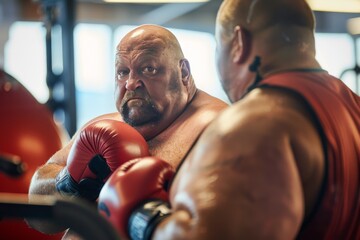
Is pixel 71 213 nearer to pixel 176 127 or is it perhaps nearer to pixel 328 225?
pixel 328 225

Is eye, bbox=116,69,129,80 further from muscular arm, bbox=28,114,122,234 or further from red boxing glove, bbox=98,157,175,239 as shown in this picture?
red boxing glove, bbox=98,157,175,239

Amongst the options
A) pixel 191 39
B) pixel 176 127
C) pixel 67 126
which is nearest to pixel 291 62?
pixel 176 127

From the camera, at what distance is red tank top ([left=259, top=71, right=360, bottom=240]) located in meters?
1.58

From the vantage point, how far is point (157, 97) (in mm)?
2711

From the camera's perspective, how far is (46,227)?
286cm

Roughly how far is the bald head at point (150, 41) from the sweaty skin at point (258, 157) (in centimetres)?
101

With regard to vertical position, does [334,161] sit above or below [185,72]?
above

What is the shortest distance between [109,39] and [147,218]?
9181 millimetres

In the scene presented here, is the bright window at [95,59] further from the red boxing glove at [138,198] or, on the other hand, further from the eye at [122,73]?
the red boxing glove at [138,198]

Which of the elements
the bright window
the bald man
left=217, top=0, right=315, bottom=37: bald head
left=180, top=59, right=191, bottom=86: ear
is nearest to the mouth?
the bald man

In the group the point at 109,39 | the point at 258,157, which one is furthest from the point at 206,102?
the point at 109,39

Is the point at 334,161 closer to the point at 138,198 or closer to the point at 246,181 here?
the point at 246,181

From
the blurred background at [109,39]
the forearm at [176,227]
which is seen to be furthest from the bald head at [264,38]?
the blurred background at [109,39]

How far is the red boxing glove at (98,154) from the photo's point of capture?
2.41 m
